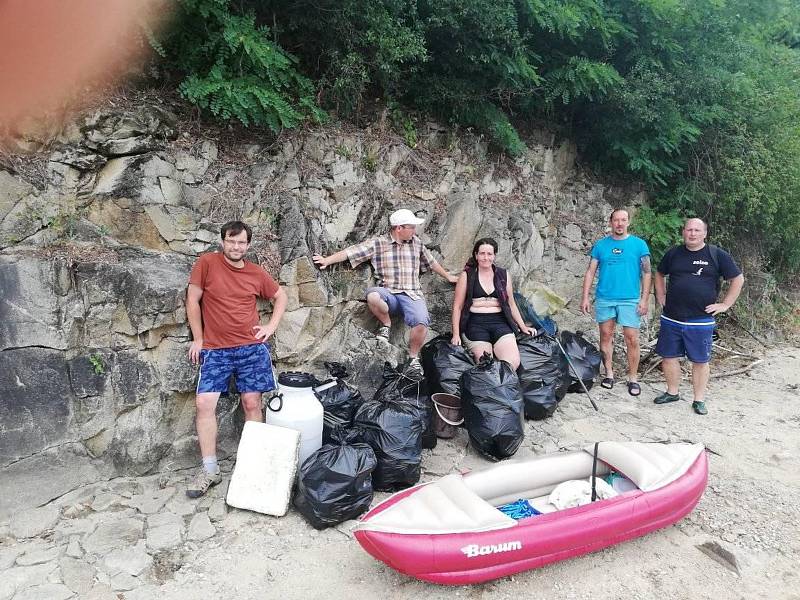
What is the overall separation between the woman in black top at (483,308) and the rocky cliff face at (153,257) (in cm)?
71

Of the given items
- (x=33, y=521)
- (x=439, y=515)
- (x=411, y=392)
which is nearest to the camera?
(x=439, y=515)

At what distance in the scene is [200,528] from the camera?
11.0 ft

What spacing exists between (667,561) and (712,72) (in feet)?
22.7

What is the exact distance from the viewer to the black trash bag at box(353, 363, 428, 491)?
376cm

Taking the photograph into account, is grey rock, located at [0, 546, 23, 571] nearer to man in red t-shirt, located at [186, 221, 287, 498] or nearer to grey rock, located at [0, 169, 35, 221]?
man in red t-shirt, located at [186, 221, 287, 498]

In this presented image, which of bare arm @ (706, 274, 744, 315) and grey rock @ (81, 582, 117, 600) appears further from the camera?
bare arm @ (706, 274, 744, 315)

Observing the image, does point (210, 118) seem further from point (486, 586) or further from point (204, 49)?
point (486, 586)

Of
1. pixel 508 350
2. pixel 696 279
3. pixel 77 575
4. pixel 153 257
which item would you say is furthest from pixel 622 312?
pixel 77 575

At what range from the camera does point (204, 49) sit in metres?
4.61

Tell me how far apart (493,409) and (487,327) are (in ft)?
3.78

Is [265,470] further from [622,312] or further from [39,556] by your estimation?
[622,312]

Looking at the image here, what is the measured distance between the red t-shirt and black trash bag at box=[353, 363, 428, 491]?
105 centimetres

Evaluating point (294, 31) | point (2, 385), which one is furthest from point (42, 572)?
point (294, 31)

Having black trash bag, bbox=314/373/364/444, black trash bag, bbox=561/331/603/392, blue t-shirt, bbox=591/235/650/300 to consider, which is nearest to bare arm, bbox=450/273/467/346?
black trash bag, bbox=314/373/364/444
